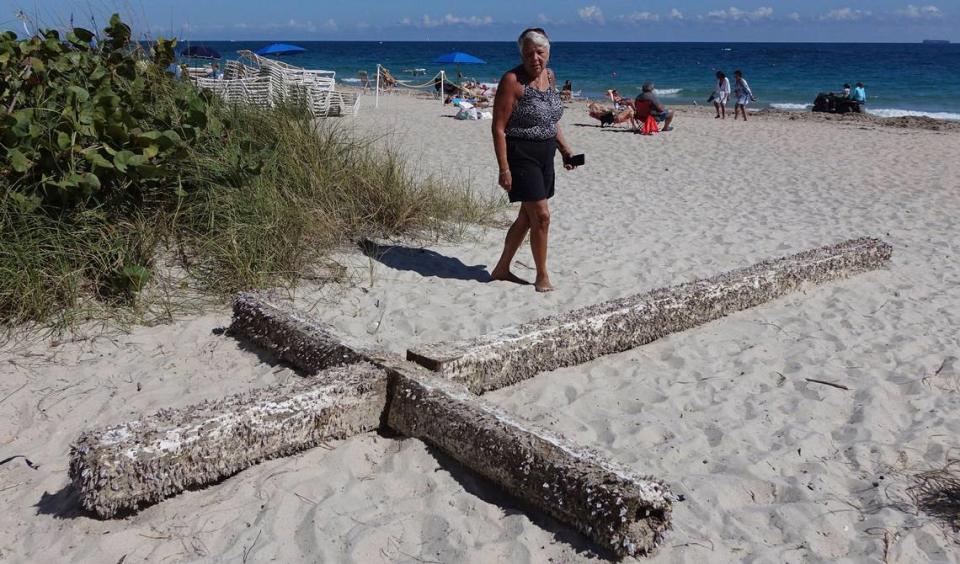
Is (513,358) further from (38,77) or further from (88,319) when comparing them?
(38,77)

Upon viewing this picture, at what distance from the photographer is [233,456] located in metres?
2.79

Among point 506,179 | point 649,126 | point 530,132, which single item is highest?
point 530,132

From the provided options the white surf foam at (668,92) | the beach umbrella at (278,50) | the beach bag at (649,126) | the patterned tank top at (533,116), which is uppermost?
the beach umbrella at (278,50)

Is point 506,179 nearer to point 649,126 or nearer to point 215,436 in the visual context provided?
point 215,436

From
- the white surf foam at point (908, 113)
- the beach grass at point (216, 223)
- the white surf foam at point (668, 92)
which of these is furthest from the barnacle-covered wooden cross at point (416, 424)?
the white surf foam at point (668, 92)

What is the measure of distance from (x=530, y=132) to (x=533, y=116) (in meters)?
0.10

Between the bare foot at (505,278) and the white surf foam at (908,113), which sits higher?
the white surf foam at (908,113)

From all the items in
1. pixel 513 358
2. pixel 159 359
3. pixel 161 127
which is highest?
pixel 161 127

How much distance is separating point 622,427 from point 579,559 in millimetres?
1005

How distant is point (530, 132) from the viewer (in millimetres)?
4953

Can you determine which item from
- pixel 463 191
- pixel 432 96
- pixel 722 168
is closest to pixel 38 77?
pixel 463 191

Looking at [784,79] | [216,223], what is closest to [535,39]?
[216,223]

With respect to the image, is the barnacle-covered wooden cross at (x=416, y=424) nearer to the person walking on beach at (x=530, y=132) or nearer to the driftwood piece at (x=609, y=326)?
the driftwood piece at (x=609, y=326)

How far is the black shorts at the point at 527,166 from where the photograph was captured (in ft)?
16.4
